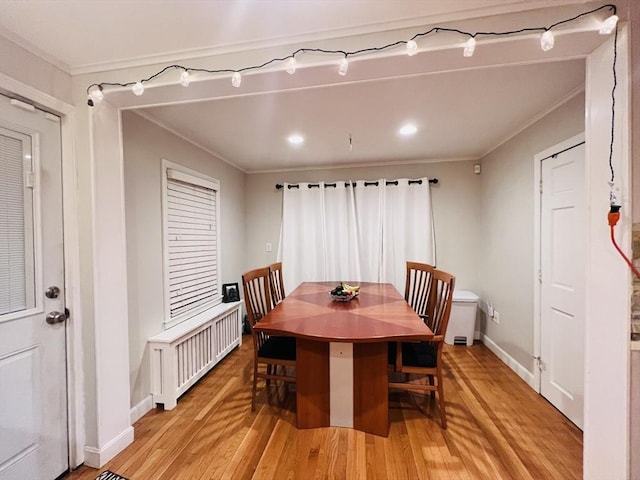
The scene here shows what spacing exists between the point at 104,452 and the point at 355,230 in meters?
3.07

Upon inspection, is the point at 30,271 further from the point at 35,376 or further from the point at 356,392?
the point at 356,392

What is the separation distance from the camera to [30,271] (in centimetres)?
147

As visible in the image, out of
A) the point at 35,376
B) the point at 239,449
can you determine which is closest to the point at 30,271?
the point at 35,376

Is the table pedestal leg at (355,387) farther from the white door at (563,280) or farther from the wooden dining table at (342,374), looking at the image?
the white door at (563,280)

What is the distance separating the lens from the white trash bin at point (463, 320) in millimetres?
3311

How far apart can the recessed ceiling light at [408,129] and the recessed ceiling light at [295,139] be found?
0.98 meters

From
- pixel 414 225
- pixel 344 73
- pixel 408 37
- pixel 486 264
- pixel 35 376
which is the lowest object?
pixel 35 376

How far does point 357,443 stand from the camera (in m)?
1.79

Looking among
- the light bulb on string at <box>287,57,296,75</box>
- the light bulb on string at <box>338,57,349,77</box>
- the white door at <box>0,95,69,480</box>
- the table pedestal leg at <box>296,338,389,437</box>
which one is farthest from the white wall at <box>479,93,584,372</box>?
the white door at <box>0,95,69,480</box>

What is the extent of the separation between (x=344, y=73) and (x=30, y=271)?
1.90 m

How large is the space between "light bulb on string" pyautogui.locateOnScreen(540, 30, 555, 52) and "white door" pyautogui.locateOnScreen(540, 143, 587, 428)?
1137 mm

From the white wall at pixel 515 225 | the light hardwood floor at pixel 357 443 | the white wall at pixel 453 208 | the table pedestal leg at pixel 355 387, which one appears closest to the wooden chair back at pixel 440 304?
the table pedestal leg at pixel 355 387

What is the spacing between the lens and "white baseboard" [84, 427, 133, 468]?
5.36 feet

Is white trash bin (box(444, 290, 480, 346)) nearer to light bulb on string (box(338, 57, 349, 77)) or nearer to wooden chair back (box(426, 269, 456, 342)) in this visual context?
wooden chair back (box(426, 269, 456, 342))
